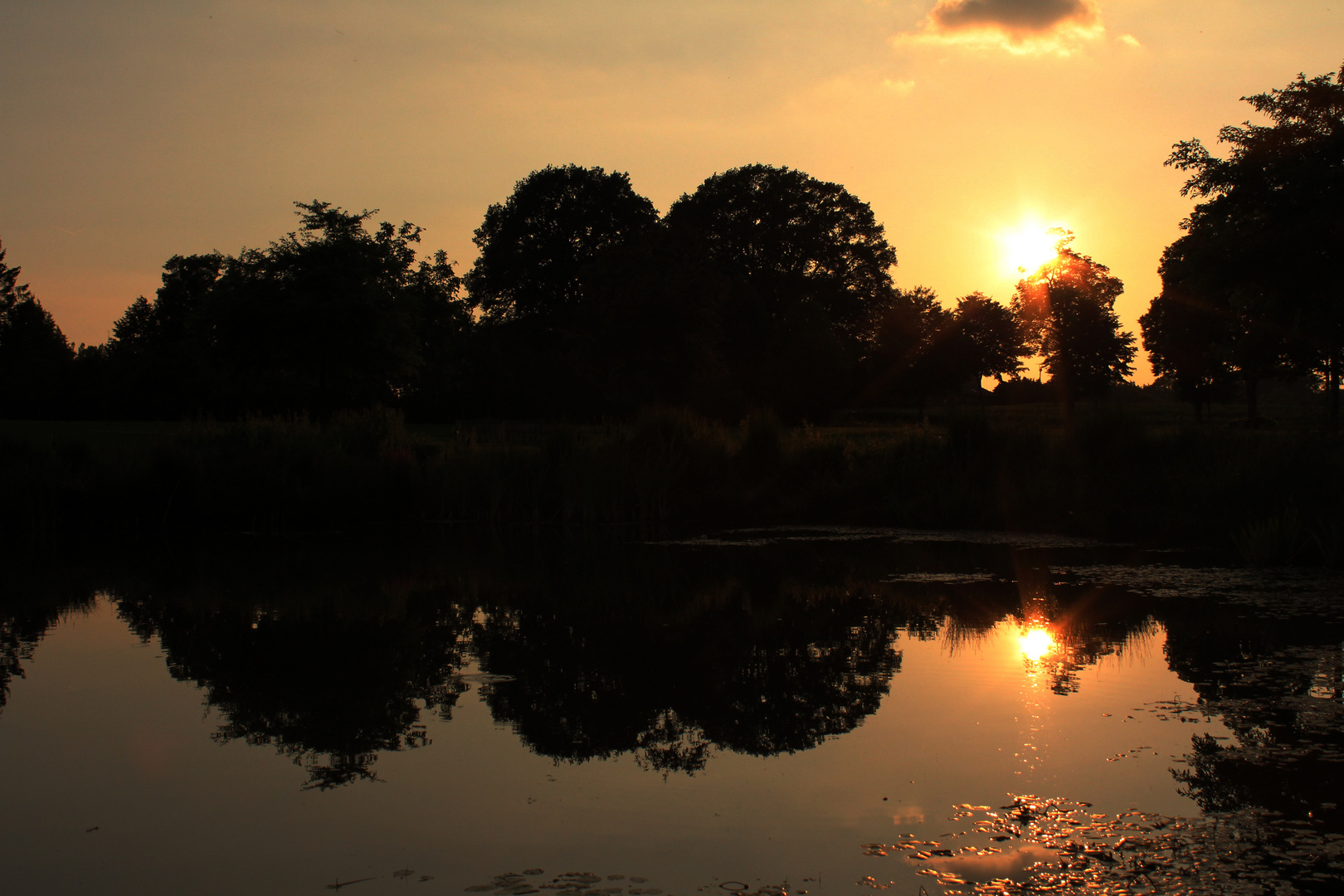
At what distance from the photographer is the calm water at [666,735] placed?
12.9 ft

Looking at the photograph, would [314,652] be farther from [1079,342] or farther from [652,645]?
[1079,342]

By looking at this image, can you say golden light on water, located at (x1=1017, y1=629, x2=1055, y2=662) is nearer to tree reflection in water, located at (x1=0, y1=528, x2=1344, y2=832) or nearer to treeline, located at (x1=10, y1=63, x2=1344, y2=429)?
tree reflection in water, located at (x1=0, y1=528, x2=1344, y2=832)

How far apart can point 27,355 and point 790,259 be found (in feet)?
138

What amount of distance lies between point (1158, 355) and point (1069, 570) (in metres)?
41.6

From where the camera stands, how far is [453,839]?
4.13 meters

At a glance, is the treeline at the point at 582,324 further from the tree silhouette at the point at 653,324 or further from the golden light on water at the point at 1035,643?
the golden light on water at the point at 1035,643

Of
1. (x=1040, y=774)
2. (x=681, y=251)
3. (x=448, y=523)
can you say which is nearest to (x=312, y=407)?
(x=681, y=251)

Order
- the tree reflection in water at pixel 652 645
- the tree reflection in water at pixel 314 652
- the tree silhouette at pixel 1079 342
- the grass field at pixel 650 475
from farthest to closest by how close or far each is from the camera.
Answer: the tree silhouette at pixel 1079 342
the grass field at pixel 650 475
the tree reflection in water at pixel 314 652
the tree reflection in water at pixel 652 645

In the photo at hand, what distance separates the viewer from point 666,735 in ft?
A: 18.1

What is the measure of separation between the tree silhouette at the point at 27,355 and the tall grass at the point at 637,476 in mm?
38339

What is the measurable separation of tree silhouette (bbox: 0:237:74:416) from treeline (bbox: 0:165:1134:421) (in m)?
0.17

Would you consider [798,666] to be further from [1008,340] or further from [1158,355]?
[1008,340]

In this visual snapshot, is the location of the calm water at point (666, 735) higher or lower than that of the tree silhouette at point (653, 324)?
lower

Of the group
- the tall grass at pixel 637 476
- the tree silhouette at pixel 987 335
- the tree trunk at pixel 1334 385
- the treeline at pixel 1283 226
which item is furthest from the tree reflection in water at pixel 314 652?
the tree silhouette at pixel 987 335
